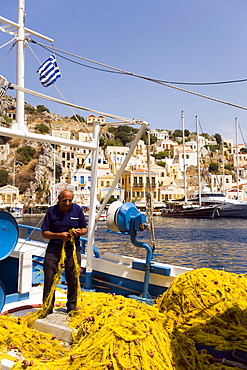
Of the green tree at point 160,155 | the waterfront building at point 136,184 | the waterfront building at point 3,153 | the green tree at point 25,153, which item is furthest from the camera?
the green tree at point 160,155

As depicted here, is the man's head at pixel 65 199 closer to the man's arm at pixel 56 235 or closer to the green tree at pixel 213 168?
the man's arm at pixel 56 235

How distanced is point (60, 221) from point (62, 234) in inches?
7.0

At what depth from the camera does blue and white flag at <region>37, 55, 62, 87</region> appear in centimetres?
656

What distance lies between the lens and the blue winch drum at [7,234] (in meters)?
4.94

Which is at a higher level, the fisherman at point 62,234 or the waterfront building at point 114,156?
the waterfront building at point 114,156

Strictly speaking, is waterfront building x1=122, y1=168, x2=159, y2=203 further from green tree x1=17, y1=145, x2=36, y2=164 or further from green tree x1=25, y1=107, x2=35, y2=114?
green tree x1=25, y1=107, x2=35, y2=114

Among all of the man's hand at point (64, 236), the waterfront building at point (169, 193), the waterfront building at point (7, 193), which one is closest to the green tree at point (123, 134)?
the waterfront building at point (169, 193)

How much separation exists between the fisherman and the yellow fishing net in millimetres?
108

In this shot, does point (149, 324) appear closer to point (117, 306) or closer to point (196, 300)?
point (117, 306)

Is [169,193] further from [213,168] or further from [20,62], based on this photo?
[20,62]

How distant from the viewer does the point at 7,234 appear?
5.00m

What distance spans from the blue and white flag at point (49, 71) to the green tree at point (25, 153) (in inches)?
3526

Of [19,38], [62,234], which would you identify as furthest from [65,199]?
[19,38]

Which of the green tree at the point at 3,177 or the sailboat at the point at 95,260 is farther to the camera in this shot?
the green tree at the point at 3,177
